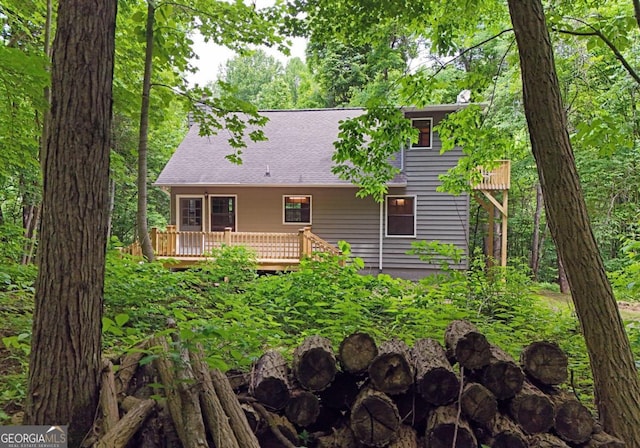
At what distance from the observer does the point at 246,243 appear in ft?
37.4

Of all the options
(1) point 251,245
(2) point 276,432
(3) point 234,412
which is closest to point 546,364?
(2) point 276,432

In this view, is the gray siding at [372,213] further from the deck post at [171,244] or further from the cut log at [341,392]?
the cut log at [341,392]

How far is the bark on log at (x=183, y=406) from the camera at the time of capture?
1.92m

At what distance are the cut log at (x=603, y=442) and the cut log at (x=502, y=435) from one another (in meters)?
0.40

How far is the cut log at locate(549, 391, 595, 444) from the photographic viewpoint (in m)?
2.43

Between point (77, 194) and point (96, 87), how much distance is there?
1.86ft

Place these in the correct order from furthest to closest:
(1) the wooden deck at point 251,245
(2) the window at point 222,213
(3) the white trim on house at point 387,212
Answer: (2) the window at point 222,213, (3) the white trim on house at point 387,212, (1) the wooden deck at point 251,245

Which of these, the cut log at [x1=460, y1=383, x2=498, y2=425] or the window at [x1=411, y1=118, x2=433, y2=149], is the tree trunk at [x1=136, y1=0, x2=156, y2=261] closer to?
the cut log at [x1=460, y1=383, x2=498, y2=425]

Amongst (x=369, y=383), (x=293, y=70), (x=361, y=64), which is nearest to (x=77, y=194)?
(x=369, y=383)

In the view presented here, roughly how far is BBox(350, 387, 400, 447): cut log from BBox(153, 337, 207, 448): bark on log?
0.88 m

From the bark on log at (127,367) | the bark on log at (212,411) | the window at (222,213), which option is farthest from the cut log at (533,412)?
→ the window at (222,213)

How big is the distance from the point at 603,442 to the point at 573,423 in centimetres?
18

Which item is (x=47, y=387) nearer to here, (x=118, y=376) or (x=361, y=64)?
(x=118, y=376)

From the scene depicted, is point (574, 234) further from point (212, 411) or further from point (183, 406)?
point (183, 406)
